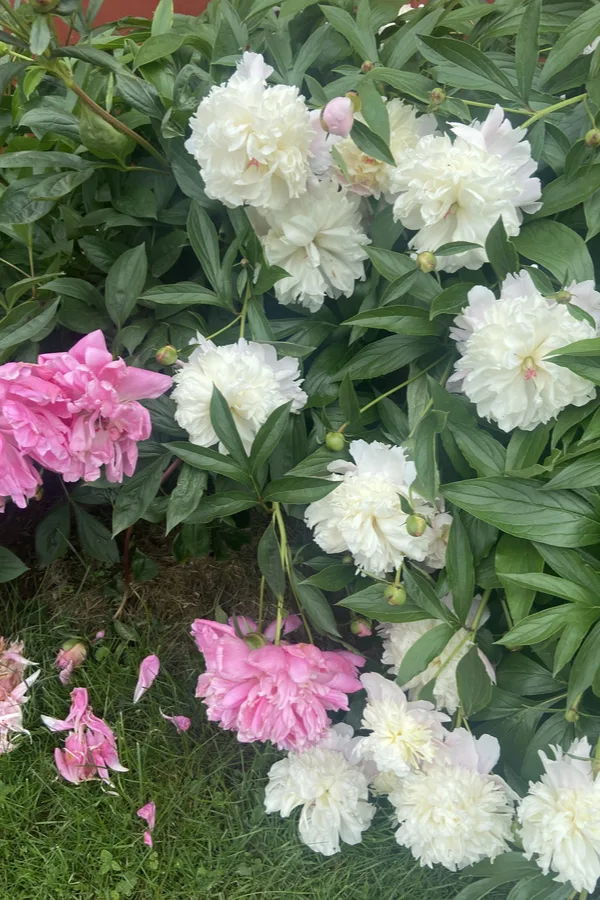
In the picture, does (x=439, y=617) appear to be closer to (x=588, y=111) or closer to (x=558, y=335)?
(x=558, y=335)

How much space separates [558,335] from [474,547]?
0.22 meters

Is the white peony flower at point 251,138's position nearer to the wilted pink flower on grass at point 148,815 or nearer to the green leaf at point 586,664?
the green leaf at point 586,664

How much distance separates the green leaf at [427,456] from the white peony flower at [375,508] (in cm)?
3

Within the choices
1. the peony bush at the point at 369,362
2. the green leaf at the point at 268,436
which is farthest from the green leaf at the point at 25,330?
the green leaf at the point at 268,436

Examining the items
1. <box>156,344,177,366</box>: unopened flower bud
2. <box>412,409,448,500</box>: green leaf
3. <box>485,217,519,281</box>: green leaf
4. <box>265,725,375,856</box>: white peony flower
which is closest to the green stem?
<box>485,217,519,281</box>: green leaf

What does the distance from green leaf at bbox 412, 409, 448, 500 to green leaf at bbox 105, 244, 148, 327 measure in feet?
1.07

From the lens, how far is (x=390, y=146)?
712 mm

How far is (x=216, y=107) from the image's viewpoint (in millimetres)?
649

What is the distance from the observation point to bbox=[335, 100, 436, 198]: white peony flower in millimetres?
705

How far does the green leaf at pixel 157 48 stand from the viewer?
742mm

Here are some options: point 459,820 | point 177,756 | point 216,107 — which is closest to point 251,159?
point 216,107

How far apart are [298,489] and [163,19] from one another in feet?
1.75

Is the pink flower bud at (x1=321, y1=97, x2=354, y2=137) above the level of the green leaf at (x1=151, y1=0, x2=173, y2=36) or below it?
below

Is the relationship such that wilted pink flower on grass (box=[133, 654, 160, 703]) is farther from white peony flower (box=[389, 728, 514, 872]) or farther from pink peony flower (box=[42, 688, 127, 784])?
white peony flower (box=[389, 728, 514, 872])
